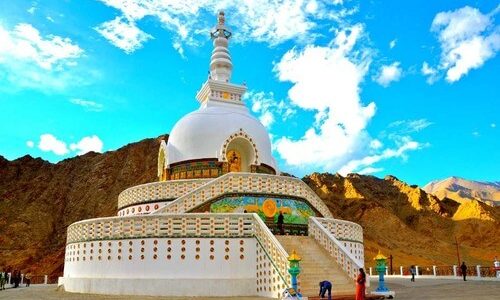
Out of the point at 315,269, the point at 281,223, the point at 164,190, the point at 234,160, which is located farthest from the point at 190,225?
the point at 234,160

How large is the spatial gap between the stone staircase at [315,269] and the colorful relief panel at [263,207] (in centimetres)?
138

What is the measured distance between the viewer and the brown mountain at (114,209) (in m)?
63.0

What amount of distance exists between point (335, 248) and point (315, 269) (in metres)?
1.45

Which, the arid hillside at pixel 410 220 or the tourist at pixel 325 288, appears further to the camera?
the arid hillside at pixel 410 220

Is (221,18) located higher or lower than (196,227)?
higher

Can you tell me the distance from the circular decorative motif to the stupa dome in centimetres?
572

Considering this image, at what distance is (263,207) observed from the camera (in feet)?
62.0

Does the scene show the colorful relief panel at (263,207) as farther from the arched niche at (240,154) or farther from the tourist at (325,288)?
the arched niche at (240,154)

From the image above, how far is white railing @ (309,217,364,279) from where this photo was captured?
15.8 m

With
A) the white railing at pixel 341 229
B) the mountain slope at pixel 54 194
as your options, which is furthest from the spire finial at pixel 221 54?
the mountain slope at pixel 54 194

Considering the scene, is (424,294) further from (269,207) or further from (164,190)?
(164,190)

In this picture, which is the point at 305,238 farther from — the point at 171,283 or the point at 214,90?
the point at 214,90

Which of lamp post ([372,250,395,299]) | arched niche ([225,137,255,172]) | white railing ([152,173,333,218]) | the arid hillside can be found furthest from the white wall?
the arid hillside

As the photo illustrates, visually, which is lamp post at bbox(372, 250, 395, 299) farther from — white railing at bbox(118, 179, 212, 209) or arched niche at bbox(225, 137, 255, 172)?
arched niche at bbox(225, 137, 255, 172)
